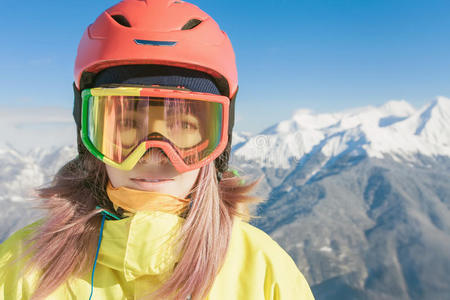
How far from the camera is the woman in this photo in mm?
1495

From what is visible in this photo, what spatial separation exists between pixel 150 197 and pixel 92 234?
0.39 metres

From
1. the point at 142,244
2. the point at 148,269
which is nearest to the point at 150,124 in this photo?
the point at 142,244

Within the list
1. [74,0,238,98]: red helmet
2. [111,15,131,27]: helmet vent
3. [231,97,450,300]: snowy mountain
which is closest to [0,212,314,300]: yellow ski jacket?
[74,0,238,98]: red helmet

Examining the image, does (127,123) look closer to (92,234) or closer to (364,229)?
(92,234)

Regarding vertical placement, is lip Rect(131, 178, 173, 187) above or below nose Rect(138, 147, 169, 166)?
below

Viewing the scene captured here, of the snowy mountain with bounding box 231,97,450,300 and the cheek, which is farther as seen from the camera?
the snowy mountain with bounding box 231,97,450,300

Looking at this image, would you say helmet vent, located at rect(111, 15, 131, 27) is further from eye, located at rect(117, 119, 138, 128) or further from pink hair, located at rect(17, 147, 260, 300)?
pink hair, located at rect(17, 147, 260, 300)

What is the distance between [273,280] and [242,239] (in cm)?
28

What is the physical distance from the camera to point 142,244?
1407 mm

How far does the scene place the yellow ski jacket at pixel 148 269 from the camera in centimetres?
142

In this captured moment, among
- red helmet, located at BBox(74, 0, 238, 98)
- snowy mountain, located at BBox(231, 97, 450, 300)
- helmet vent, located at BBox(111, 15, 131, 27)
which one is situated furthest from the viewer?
snowy mountain, located at BBox(231, 97, 450, 300)

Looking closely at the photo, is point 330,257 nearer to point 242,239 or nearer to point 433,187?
point 433,187

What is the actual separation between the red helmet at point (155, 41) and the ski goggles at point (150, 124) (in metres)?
0.15

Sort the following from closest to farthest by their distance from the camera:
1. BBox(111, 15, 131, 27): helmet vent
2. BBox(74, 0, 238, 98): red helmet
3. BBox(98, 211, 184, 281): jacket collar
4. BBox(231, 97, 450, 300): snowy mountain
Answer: BBox(98, 211, 184, 281): jacket collar → BBox(74, 0, 238, 98): red helmet → BBox(111, 15, 131, 27): helmet vent → BBox(231, 97, 450, 300): snowy mountain
